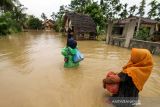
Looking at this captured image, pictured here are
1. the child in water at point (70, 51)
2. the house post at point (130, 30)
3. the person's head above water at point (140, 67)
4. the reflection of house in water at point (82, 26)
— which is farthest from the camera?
the reflection of house in water at point (82, 26)

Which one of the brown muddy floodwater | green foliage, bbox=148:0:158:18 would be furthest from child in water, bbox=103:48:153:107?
green foliage, bbox=148:0:158:18

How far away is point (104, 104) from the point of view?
11.1 ft

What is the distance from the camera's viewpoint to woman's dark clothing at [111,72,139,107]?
291 cm

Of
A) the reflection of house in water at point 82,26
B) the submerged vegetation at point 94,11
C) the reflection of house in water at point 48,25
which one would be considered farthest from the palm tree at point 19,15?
the reflection of house in water at point 82,26

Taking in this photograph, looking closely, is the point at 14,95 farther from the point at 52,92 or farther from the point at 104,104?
the point at 104,104

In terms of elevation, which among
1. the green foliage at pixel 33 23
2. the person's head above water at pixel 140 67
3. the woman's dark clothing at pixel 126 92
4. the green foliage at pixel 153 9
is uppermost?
the green foliage at pixel 153 9

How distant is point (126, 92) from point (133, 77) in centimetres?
40

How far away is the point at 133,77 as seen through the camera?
2.79 m

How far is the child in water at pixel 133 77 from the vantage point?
9.09ft

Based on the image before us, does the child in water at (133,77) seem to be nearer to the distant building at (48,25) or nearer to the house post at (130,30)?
the house post at (130,30)

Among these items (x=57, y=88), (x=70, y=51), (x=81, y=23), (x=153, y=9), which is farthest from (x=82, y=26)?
(x=153, y=9)

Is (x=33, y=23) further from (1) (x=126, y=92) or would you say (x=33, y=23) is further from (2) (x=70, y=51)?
(1) (x=126, y=92)

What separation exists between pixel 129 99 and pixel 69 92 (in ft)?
4.93

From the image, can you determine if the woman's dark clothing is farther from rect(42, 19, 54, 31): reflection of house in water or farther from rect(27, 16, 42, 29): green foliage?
rect(42, 19, 54, 31): reflection of house in water
